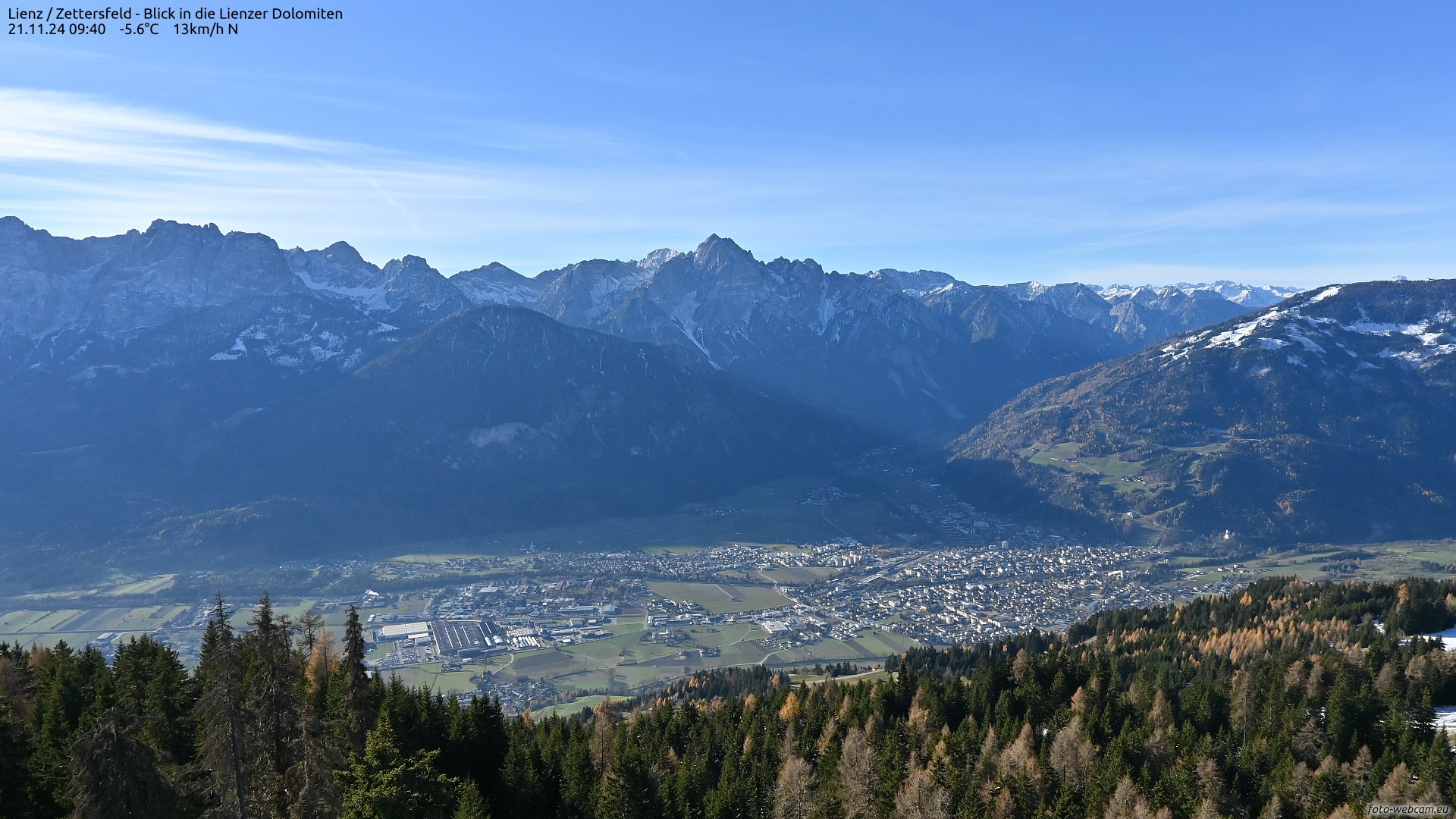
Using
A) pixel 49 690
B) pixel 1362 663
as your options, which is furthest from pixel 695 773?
pixel 1362 663

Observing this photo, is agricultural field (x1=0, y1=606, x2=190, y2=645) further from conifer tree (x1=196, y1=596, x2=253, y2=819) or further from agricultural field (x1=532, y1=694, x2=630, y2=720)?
conifer tree (x1=196, y1=596, x2=253, y2=819)

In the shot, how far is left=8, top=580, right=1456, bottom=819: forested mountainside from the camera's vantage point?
3716 cm

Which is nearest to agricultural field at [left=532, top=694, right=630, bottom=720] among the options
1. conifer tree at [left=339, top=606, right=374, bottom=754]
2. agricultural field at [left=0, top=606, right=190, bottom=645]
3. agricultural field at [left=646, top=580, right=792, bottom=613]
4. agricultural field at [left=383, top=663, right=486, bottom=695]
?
agricultural field at [left=383, top=663, right=486, bottom=695]

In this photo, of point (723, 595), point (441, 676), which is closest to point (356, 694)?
point (441, 676)

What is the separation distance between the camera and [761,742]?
225 feet

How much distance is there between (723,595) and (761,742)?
394ft

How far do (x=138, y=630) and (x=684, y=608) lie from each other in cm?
9856

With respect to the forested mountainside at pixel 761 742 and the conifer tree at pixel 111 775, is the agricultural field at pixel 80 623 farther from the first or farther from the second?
the conifer tree at pixel 111 775

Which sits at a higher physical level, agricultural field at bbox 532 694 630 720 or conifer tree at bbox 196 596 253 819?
conifer tree at bbox 196 596 253 819

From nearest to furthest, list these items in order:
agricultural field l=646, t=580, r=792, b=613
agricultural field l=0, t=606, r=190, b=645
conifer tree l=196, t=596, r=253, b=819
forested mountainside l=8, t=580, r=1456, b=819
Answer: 1. conifer tree l=196, t=596, r=253, b=819
2. forested mountainside l=8, t=580, r=1456, b=819
3. agricultural field l=0, t=606, r=190, b=645
4. agricultural field l=646, t=580, r=792, b=613

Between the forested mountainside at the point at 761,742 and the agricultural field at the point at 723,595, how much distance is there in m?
92.0

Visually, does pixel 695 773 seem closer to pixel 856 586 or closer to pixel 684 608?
pixel 684 608

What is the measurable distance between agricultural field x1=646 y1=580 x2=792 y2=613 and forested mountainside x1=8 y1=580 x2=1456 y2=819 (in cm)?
9199

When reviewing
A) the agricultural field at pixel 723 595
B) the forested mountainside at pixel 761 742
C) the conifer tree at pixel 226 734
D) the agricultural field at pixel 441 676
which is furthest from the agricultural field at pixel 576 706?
the conifer tree at pixel 226 734
